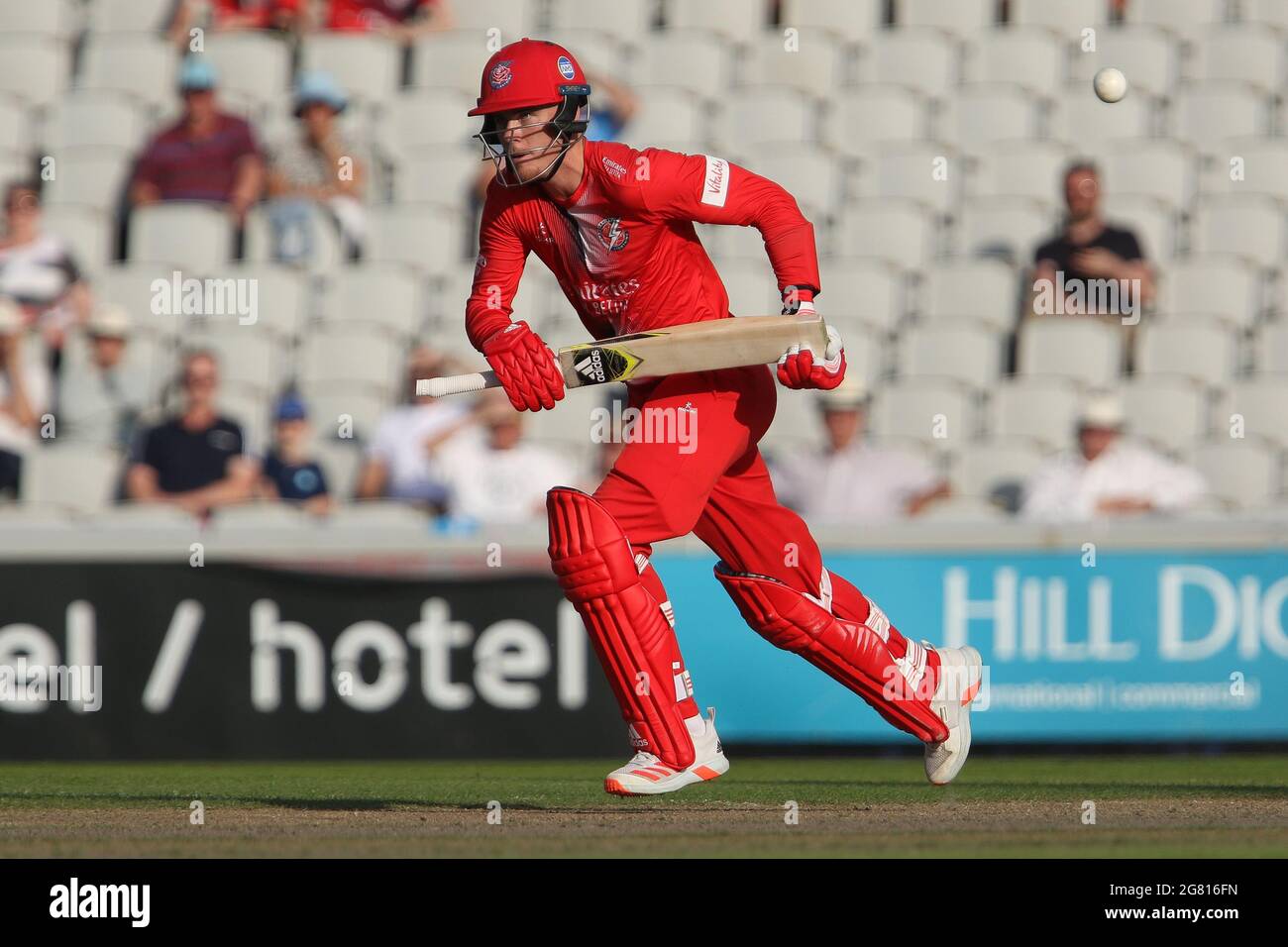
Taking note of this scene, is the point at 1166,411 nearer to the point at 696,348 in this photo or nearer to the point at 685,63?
the point at 685,63

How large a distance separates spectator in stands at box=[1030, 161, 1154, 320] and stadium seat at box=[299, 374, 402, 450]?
3738mm

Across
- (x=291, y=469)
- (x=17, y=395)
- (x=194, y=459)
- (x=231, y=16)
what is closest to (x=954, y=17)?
(x=231, y=16)

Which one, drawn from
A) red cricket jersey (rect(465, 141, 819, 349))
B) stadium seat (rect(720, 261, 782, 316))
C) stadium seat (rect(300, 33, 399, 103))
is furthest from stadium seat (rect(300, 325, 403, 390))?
red cricket jersey (rect(465, 141, 819, 349))

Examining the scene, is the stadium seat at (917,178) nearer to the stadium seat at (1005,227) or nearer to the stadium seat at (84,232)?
the stadium seat at (1005,227)

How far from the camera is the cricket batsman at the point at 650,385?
576 cm

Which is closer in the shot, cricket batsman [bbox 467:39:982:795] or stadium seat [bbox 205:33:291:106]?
cricket batsman [bbox 467:39:982:795]

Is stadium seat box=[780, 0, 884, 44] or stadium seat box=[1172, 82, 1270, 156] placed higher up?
stadium seat box=[780, 0, 884, 44]

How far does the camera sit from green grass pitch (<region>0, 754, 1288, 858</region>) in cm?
502

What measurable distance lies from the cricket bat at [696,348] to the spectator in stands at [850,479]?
13.8ft

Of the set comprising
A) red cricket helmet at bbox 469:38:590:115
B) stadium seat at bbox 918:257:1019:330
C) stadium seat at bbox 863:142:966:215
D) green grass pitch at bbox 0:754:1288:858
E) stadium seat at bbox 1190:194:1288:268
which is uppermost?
stadium seat at bbox 863:142:966:215

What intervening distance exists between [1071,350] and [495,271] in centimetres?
569

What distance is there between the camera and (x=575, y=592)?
5789mm

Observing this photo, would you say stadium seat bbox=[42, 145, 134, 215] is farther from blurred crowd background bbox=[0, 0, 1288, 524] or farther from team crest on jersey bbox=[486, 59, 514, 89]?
team crest on jersey bbox=[486, 59, 514, 89]

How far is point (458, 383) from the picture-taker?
19.0 feet
